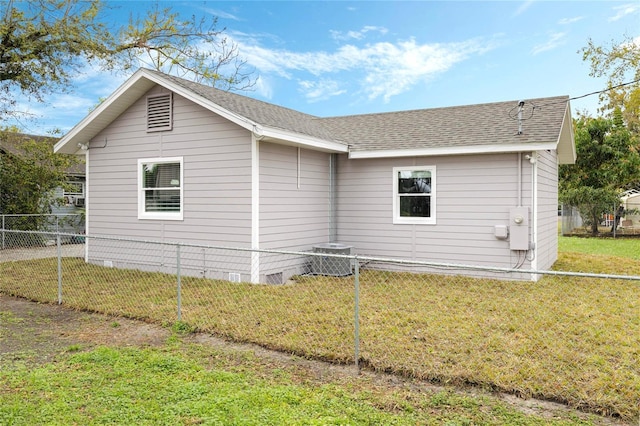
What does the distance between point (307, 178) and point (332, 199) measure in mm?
1051

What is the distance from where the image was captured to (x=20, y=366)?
13.9 ft

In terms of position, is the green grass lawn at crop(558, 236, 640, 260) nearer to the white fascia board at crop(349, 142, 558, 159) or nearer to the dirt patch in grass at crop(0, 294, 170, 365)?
the white fascia board at crop(349, 142, 558, 159)

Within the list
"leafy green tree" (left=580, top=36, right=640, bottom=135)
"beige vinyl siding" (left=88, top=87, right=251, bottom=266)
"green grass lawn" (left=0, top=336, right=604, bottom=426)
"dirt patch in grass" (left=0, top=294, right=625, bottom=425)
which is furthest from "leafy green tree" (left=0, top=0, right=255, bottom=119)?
"leafy green tree" (left=580, top=36, right=640, bottom=135)

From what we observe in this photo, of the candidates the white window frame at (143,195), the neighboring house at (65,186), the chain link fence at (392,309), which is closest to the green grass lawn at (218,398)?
the chain link fence at (392,309)

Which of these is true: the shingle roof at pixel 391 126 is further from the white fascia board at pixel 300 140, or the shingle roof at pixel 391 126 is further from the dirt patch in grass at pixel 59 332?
the dirt patch in grass at pixel 59 332

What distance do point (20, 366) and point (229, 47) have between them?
16.1 meters

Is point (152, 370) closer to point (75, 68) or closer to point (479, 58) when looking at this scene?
point (75, 68)

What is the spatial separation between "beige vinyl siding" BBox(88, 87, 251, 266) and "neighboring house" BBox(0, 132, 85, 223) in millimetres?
8665

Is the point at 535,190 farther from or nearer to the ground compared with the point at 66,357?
farther from the ground

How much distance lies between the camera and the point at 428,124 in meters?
10.5

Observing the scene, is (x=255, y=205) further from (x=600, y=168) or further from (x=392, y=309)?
(x=600, y=168)

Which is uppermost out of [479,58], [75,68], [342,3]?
[342,3]

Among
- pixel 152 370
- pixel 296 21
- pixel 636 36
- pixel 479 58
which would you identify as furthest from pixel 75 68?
pixel 636 36

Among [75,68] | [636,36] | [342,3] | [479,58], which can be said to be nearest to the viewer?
[75,68]
